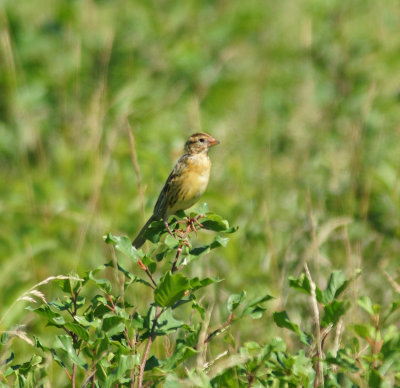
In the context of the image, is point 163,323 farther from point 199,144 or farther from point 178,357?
point 199,144

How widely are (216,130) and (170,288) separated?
3743 mm

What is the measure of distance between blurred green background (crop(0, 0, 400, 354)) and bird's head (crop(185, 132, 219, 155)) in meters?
0.31

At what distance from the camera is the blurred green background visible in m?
4.52

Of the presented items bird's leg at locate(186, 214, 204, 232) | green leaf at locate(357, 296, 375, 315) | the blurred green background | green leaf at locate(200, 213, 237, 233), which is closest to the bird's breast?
the blurred green background

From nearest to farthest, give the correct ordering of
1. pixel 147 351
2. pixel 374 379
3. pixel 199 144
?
pixel 374 379 → pixel 147 351 → pixel 199 144

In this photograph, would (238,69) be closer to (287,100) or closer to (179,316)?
(287,100)

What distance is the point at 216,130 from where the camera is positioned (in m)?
5.86

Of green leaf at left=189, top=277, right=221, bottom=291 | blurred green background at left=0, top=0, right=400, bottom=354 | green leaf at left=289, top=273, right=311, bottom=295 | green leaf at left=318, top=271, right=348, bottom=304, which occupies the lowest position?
blurred green background at left=0, top=0, right=400, bottom=354

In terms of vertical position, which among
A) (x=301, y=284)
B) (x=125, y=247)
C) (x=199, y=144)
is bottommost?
(x=199, y=144)

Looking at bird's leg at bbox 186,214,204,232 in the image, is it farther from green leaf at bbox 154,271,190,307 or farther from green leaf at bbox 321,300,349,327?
green leaf at bbox 321,300,349,327

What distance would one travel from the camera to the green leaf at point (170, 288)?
A: 7.12 ft

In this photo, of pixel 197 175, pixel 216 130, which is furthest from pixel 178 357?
pixel 216 130

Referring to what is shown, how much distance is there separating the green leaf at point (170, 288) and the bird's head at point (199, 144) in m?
1.96

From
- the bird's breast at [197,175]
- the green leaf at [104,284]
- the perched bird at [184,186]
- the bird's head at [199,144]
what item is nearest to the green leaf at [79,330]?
the green leaf at [104,284]
